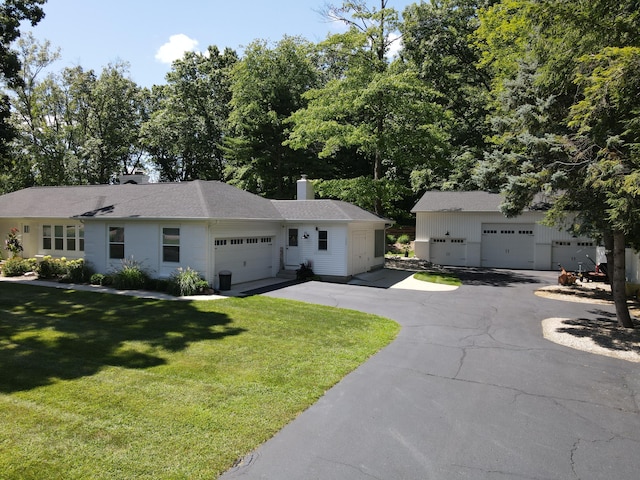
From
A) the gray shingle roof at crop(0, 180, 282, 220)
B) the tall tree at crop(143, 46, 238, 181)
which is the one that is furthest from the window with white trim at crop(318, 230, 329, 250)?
the tall tree at crop(143, 46, 238, 181)

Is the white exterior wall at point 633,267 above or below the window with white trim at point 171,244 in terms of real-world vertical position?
below

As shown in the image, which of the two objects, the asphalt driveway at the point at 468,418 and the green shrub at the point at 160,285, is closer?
the asphalt driveway at the point at 468,418

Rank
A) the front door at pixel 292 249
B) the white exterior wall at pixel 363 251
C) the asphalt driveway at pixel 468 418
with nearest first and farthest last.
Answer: the asphalt driveway at pixel 468 418
the white exterior wall at pixel 363 251
the front door at pixel 292 249

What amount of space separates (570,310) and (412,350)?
7769 millimetres

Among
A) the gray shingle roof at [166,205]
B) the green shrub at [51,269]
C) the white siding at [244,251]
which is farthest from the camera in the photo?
the green shrub at [51,269]

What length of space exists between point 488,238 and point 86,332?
23.4 m

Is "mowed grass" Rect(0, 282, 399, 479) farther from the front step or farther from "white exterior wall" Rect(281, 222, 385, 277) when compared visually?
the front step

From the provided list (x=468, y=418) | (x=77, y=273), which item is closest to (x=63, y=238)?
(x=77, y=273)

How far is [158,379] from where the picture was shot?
6.77 m

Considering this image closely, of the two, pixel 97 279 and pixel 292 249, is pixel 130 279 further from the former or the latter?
pixel 292 249

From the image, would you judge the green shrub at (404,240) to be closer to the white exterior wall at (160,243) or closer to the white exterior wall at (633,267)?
the white exterior wall at (633,267)

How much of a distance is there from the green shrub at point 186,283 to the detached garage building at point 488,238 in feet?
54.9

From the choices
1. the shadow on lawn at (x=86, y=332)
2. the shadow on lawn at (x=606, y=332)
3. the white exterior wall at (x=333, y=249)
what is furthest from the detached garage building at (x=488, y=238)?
the shadow on lawn at (x=86, y=332)

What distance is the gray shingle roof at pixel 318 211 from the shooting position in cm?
1888
